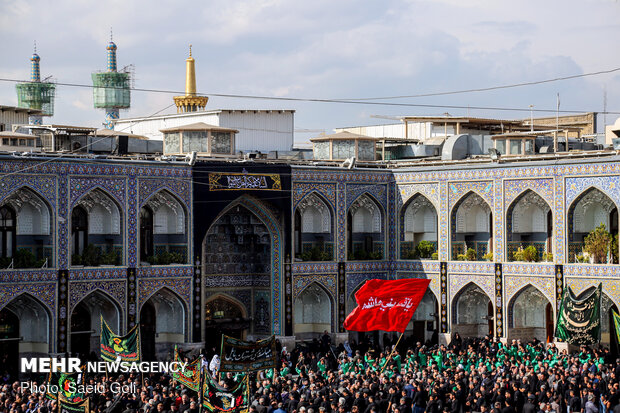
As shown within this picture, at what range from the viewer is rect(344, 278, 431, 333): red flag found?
33.2 meters

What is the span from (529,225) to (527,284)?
2391 mm

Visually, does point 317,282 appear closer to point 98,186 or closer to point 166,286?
point 166,286

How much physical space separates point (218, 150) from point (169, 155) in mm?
1948

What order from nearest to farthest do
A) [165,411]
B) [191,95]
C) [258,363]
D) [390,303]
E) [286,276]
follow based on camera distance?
[165,411]
[258,363]
[390,303]
[286,276]
[191,95]

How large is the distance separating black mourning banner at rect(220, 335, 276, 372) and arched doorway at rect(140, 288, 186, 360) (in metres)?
9.56

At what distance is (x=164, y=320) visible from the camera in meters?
37.7

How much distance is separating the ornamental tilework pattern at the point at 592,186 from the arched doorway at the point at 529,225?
1760 millimetres

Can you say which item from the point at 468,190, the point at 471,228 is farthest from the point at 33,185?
the point at 471,228

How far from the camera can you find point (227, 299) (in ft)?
132

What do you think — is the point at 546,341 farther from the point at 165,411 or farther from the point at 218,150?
the point at 165,411

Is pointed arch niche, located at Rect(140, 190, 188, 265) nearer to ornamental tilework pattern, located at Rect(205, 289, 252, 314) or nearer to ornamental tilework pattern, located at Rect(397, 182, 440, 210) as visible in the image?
ornamental tilework pattern, located at Rect(205, 289, 252, 314)

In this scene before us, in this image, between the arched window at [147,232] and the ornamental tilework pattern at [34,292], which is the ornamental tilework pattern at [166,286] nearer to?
the arched window at [147,232]

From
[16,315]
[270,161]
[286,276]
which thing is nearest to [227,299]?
[286,276]

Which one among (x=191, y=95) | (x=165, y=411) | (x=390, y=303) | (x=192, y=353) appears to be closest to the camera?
(x=165, y=411)
